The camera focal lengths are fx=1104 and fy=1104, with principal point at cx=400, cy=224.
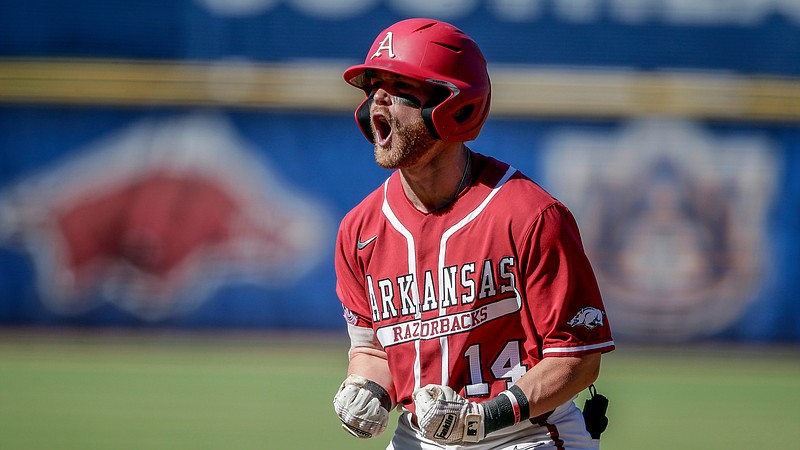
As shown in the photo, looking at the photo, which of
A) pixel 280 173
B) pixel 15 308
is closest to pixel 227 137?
pixel 280 173

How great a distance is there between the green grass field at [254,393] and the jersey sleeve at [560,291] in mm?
4877

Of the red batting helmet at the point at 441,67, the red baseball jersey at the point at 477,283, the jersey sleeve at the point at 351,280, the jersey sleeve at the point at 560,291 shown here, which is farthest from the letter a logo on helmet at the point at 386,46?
the jersey sleeve at the point at 560,291

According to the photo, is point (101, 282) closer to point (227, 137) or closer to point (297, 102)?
point (227, 137)

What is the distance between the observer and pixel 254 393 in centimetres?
1096

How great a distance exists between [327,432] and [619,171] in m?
7.78

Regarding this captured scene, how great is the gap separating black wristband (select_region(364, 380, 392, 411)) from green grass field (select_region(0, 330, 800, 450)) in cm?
437

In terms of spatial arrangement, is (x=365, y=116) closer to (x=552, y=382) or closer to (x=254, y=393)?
(x=552, y=382)

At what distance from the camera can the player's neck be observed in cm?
400

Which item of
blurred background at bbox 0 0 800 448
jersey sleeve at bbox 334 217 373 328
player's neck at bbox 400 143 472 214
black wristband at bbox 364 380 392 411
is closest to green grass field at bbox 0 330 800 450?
blurred background at bbox 0 0 800 448

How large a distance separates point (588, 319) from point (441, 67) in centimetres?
99

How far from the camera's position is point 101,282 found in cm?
1557

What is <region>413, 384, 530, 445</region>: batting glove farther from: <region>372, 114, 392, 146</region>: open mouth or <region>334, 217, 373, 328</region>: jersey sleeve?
<region>372, 114, 392, 146</region>: open mouth

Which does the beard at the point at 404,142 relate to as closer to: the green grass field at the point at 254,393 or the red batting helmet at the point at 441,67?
the red batting helmet at the point at 441,67

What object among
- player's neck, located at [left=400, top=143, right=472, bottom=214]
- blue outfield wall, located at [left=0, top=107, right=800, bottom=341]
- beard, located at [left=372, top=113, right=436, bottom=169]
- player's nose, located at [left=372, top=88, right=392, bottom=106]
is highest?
player's nose, located at [left=372, top=88, right=392, bottom=106]
